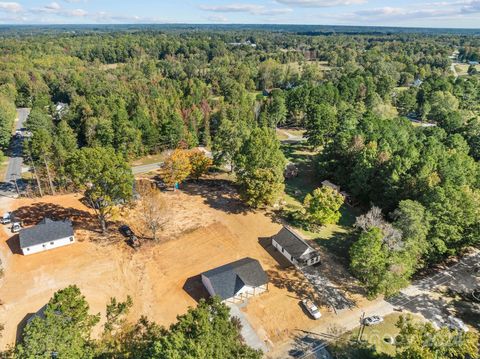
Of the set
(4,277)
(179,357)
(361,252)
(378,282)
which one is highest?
(179,357)

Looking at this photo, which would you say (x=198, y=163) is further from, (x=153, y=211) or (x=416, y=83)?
(x=416, y=83)

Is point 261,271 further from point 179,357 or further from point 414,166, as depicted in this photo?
point 414,166

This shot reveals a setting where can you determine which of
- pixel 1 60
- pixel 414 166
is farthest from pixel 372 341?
pixel 1 60

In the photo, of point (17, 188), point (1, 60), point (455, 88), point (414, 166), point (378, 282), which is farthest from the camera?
point (1, 60)

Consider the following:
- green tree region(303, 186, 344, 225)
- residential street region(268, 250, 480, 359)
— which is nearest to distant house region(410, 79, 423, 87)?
residential street region(268, 250, 480, 359)

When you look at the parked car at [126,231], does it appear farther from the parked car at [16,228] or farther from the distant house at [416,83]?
the distant house at [416,83]

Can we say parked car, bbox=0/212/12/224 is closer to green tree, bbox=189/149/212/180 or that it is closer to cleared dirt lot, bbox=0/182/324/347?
cleared dirt lot, bbox=0/182/324/347

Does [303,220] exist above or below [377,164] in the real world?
below

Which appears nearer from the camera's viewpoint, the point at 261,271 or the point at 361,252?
the point at 361,252
